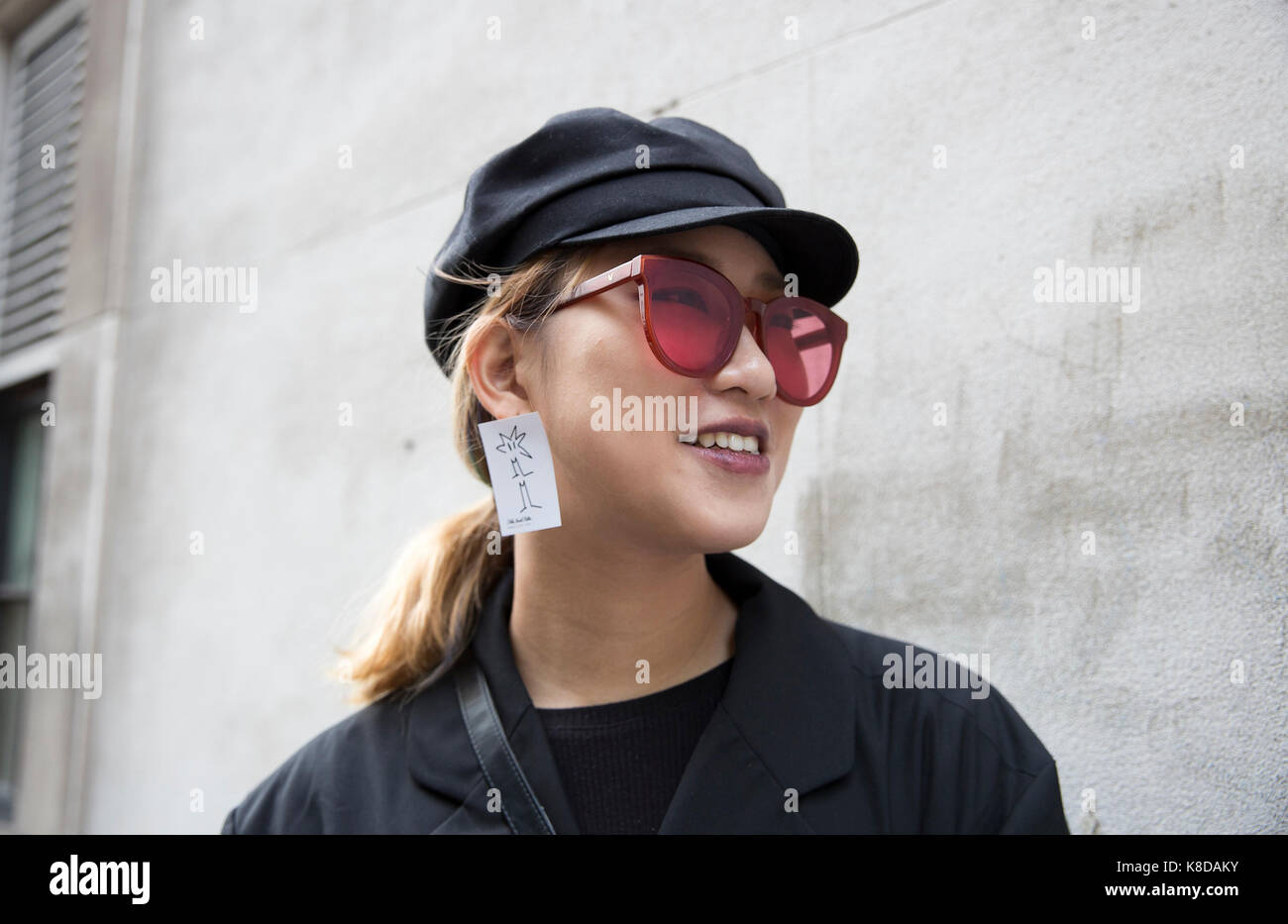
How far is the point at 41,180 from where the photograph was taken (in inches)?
215

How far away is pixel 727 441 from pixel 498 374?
0.43m

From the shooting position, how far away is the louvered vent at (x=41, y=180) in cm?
521

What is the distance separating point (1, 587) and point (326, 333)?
3245 mm

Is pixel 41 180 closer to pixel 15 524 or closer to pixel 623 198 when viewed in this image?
pixel 15 524

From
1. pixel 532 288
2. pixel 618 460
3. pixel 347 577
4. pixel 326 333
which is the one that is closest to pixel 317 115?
pixel 326 333

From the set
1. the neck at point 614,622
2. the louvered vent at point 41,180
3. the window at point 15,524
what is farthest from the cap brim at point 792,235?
the window at point 15,524

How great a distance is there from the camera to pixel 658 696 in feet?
5.31

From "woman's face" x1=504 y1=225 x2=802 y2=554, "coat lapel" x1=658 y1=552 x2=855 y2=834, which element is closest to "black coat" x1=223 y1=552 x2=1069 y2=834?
"coat lapel" x1=658 y1=552 x2=855 y2=834

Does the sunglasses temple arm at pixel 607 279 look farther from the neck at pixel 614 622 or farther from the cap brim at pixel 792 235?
the neck at pixel 614 622

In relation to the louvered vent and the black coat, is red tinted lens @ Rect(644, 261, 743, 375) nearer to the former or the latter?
the black coat

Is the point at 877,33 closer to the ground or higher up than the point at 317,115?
closer to the ground

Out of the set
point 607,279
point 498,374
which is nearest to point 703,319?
point 607,279

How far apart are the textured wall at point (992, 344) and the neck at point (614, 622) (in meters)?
0.64
